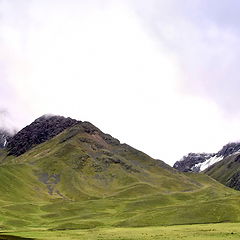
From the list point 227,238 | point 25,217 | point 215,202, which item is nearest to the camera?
point 227,238

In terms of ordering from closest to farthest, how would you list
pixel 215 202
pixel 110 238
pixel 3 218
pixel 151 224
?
1. pixel 110 238
2. pixel 151 224
3. pixel 215 202
4. pixel 3 218

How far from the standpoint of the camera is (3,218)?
15050 centimetres

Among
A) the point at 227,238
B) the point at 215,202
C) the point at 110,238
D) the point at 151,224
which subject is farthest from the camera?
the point at 215,202

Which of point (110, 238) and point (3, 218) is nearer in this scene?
point (110, 238)

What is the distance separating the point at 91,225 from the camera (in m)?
133

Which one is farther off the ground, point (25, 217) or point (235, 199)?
point (235, 199)

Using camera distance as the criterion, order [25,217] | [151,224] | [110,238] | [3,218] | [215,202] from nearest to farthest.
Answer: [110,238] < [151,224] < [215,202] < [3,218] < [25,217]

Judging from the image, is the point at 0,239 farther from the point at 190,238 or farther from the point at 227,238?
the point at 227,238

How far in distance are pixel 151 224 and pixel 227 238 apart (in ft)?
153

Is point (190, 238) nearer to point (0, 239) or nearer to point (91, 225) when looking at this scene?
point (0, 239)

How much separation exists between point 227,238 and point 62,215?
116947mm

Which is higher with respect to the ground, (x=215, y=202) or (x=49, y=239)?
(x=215, y=202)

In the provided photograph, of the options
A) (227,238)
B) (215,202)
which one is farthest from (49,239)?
(215,202)

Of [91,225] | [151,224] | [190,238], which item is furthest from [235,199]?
[190,238]
